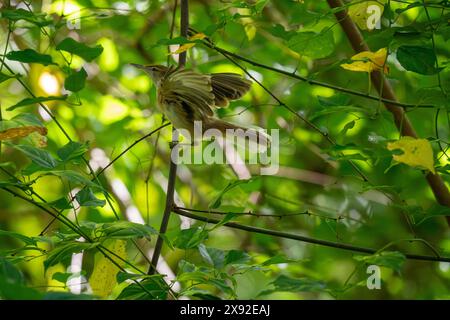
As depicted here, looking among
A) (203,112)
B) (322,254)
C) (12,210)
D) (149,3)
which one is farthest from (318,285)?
(12,210)

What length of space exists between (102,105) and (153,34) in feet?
1.66

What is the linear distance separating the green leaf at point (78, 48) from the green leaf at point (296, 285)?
855mm

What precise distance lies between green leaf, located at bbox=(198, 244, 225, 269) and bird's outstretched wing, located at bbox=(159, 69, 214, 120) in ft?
1.59

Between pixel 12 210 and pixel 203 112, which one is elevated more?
pixel 12 210

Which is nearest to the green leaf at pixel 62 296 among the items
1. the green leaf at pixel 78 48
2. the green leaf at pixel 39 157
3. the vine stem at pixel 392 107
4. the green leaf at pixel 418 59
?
the green leaf at pixel 39 157

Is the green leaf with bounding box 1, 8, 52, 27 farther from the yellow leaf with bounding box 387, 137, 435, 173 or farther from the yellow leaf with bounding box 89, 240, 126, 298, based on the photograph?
the yellow leaf with bounding box 387, 137, 435, 173

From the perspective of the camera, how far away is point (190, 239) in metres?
1.75

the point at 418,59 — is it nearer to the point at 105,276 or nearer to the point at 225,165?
the point at 105,276

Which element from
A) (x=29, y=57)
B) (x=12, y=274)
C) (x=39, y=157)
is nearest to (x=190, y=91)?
(x=29, y=57)

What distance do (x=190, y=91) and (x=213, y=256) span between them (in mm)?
539

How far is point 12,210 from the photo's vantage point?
4438 millimetres
